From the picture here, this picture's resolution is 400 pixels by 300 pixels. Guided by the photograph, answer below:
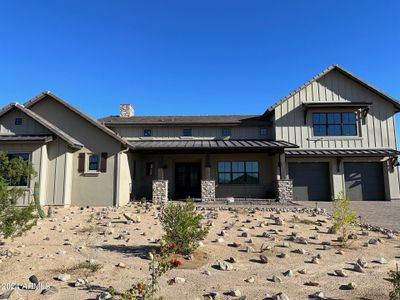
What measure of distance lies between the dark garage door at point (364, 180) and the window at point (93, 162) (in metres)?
15.0

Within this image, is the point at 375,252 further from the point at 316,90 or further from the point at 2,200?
the point at 316,90

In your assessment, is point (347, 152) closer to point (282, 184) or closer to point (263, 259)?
point (282, 184)

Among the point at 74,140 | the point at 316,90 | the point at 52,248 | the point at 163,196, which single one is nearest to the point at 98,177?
the point at 74,140

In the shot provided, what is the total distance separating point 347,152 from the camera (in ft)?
58.3

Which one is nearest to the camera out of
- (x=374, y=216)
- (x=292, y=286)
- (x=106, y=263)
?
→ (x=292, y=286)

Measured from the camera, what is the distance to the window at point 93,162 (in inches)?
602

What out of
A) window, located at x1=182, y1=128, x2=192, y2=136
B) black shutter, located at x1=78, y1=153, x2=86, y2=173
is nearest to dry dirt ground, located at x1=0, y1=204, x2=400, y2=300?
black shutter, located at x1=78, y1=153, x2=86, y2=173

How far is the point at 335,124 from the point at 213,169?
8.43m

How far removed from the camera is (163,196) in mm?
16250

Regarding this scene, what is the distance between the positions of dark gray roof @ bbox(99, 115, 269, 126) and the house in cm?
8

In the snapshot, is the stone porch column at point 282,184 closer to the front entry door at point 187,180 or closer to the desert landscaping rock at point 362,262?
the front entry door at point 187,180

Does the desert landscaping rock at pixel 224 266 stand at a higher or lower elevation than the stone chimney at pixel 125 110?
lower

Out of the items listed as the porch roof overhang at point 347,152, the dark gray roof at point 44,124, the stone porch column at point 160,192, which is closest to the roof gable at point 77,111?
the dark gray roof at point 44,124

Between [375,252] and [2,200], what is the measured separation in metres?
9.24
